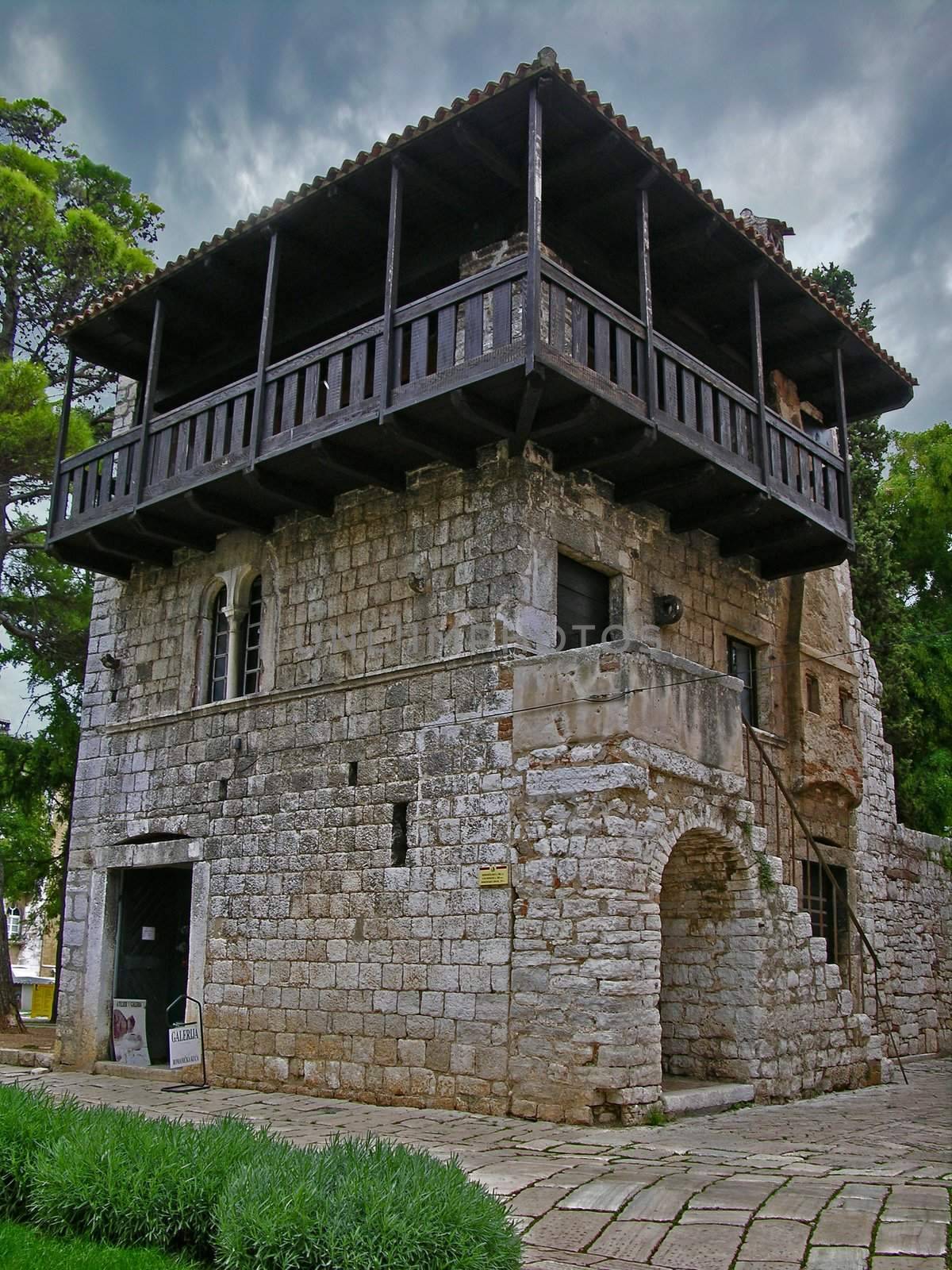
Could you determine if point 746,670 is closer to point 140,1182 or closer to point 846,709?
point 846,709

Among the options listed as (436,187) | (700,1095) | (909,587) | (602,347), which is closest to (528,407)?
(602,347)

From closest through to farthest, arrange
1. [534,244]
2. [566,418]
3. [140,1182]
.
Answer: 1. [140,1182]
2. [534,244]
3. [566,418]

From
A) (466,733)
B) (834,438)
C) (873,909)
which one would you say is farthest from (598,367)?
(873,909)

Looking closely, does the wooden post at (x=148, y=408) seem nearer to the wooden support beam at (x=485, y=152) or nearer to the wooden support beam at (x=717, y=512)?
the wooden support beam at (x=485, y=152)

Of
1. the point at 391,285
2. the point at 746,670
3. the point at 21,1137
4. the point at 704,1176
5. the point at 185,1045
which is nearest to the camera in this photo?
the point at 21,1137

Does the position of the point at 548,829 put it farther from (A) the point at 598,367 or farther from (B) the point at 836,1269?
(B) the point at 836,1269

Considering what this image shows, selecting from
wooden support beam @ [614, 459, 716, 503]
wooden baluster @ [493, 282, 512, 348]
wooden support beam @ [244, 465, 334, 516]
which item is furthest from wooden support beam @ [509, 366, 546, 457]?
wooden support beam @ [244, 465, 334, 516]

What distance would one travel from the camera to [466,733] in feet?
33.5

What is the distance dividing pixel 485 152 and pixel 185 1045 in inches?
342

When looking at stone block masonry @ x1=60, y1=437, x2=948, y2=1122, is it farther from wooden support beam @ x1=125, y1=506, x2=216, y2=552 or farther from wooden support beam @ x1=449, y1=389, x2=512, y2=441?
wooden support beam @ x1=449, y1=389, x2=512, y2=441

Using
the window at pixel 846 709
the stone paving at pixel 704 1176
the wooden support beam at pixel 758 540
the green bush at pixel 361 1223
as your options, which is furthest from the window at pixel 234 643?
the green bush at pixel 361 1223

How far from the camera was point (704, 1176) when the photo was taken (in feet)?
22.0

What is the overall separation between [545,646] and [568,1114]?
3.80m

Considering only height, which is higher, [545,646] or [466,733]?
[545,646]
